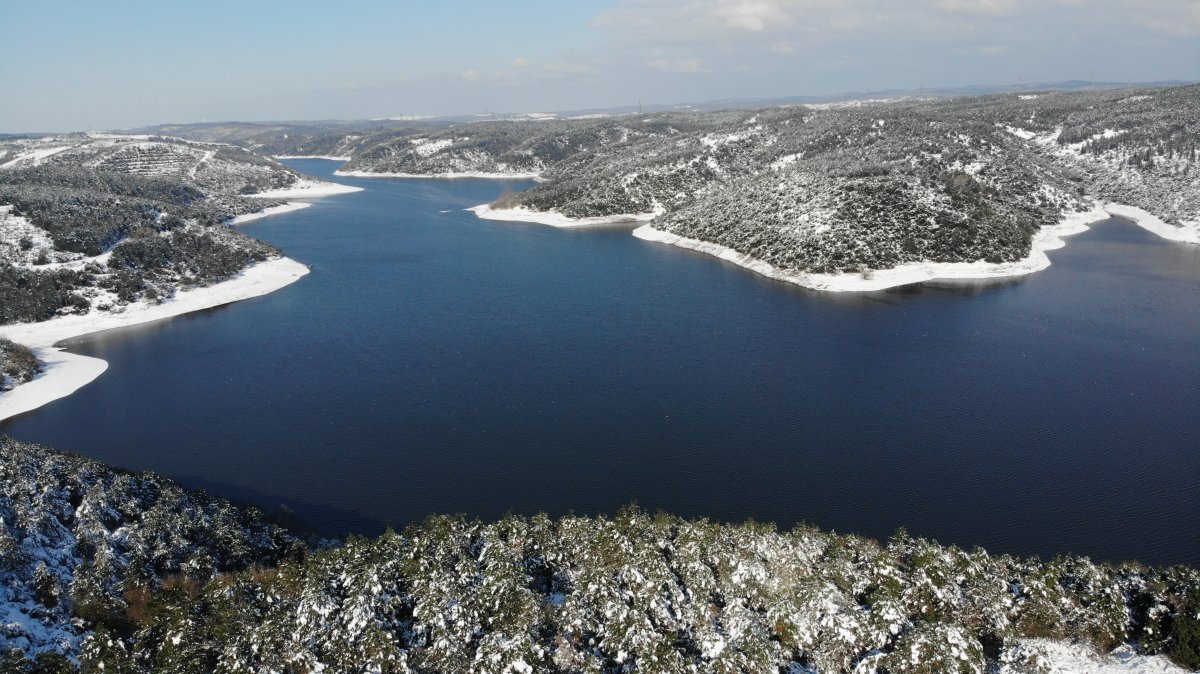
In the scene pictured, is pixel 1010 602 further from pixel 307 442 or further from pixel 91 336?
pixel 91 336

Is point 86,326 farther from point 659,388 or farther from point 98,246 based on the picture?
point 659,388

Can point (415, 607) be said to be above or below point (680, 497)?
above

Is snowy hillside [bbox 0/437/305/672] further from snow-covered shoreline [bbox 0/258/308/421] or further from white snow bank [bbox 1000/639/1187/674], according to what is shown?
white snow bank [bbox 1000/639/1187/674]

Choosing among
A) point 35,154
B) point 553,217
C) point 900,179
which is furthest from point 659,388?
point 35,154

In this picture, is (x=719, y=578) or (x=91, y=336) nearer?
(x=719, y=578)

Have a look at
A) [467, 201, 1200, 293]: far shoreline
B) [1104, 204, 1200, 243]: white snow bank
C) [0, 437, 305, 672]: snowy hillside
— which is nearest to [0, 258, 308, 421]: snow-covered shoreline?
[0, 437, 305, 672]: snowy hillside

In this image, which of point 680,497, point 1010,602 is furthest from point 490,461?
point 1010,602
